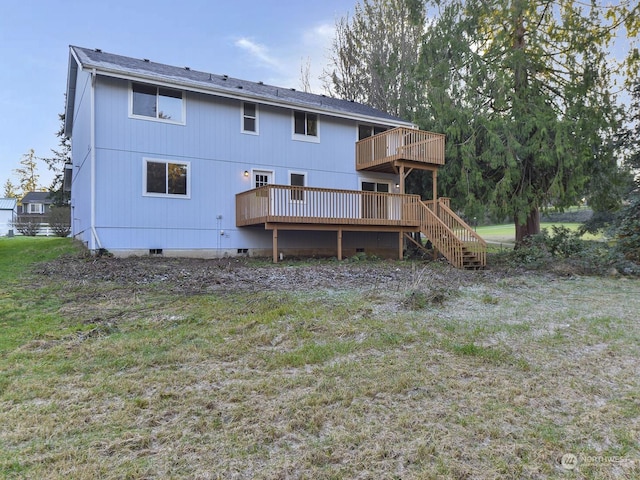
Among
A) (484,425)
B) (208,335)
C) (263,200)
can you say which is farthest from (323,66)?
(484,425)

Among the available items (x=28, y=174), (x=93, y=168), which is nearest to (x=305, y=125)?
(x=93, y=168)

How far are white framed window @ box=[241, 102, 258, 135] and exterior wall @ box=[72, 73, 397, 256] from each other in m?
0.17

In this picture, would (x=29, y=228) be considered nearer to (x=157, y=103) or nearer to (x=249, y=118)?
(x=157, y=103)

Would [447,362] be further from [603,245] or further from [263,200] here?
[603,245]

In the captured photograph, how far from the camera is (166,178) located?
12055 mm

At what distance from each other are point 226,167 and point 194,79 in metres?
3.00

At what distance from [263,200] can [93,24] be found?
12.9 meters

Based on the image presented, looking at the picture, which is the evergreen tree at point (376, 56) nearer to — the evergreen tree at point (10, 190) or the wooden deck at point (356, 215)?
the wooden deck at point (356, 215)

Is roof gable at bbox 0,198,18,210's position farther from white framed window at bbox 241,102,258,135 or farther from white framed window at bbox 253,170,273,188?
white framed window at bbox 253,170,273,188

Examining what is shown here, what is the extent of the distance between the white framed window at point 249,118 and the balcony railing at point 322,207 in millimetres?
2287

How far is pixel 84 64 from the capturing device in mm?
10461

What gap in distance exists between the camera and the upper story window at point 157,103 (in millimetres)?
11648

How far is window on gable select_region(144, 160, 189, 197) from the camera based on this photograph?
38.7 ft

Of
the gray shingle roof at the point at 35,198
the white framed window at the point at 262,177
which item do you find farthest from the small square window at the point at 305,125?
the gray shingle roof at the point at 35,198
